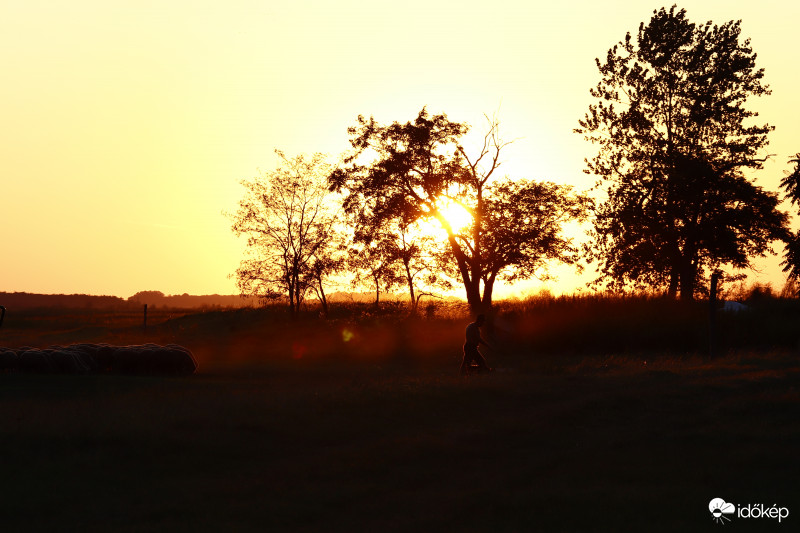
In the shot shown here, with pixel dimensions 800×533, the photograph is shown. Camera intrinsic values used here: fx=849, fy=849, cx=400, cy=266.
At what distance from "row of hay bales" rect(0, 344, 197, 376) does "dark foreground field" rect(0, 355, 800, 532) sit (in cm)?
625

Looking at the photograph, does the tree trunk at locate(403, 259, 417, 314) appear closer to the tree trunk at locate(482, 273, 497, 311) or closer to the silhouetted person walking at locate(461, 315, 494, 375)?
the tree trunk at locate(482, 273, 497, 311)

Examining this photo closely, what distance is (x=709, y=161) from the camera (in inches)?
1841

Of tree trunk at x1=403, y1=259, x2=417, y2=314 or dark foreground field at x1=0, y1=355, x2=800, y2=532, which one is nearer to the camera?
dark foreground field at x1=0, y1=355, x2=800, y2=532

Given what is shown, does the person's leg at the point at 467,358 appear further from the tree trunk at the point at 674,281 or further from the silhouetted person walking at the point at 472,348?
the tree trunk at the point at 674,281

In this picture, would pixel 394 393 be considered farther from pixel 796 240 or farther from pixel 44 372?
pixel 796 240

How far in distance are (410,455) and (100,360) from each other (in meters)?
20.2

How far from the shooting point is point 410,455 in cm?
1551

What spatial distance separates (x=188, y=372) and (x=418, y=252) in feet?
78.1

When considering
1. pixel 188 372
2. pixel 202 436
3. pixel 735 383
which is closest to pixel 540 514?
pixel 202 436

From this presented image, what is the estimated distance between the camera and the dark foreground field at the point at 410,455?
11.9m

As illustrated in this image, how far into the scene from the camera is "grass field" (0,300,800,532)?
1191cm

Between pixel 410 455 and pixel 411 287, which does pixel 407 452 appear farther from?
pixel 411 287

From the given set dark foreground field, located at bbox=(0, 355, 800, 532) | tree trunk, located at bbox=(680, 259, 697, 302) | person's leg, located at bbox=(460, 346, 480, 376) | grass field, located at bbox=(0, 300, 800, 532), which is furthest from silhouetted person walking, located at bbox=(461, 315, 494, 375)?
tree trunk, located at bbox=(680, 259, 697, 302)

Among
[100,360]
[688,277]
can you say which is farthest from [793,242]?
[100,360]
